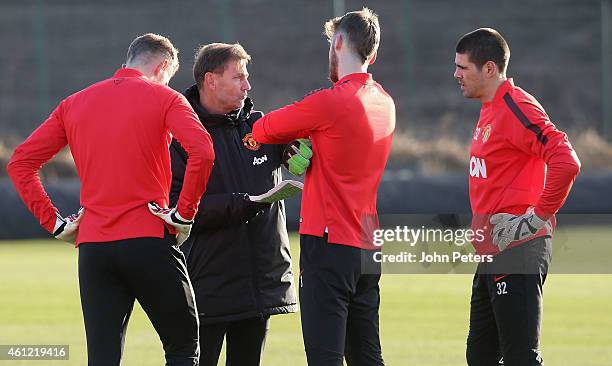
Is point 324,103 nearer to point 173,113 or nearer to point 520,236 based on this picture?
point 173,113

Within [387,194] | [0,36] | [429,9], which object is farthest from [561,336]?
[0,36]

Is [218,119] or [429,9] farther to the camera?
[429,9]

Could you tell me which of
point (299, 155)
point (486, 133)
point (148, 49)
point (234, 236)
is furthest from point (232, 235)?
point (486, 133)

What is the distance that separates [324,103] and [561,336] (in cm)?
457

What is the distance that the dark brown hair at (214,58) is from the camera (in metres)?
5.55

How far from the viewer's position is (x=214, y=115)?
5.55 meters

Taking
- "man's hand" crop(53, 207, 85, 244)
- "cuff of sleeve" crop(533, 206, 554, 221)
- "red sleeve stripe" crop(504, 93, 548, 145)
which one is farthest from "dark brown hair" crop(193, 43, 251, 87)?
"cuff of sleeve" crop(533, 206, 554, 221)

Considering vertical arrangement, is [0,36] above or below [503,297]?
above

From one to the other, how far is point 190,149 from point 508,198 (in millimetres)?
1476

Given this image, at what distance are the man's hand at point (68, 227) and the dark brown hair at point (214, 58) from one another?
0.92 metres

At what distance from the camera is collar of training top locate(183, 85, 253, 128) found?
5.55m

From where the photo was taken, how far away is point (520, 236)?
516 cm

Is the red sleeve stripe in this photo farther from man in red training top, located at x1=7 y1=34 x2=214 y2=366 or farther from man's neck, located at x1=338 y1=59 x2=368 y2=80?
→ man in red training top, located at x1=7 y1=34 x2=214 y2=366

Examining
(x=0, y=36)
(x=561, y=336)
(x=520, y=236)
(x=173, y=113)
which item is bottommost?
(x=561, y=336)
